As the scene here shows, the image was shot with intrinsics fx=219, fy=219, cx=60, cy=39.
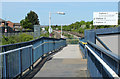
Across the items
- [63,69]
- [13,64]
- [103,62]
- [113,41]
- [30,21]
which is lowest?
→ [63,69]

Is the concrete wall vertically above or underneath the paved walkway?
above

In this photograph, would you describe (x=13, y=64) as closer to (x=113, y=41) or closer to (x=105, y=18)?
(x=113, y=41)

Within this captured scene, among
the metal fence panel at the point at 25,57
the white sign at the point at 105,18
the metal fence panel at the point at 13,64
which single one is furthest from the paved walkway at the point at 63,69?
the white sign at the point at 105,18

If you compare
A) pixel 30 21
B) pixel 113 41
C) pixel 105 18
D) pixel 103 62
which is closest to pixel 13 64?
pixel 103 62

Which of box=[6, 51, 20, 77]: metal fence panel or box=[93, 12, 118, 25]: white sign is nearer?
box=[6, 51, 20, 77]: metal fence panel

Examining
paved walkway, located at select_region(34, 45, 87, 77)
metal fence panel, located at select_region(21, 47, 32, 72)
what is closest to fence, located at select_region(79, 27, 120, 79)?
paved walkway, located at select_region(34, 45, 87, 77)

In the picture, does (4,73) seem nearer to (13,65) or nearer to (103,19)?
(13,65)

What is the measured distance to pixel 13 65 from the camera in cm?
661

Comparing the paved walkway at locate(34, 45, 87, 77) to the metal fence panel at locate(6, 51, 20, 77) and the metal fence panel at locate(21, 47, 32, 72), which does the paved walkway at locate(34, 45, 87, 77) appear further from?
the metal fence panel at locate(6, 51, 20, 77)

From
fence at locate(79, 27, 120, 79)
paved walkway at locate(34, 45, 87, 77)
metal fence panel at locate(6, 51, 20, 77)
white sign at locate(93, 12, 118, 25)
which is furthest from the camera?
white sign at locate(93, 12, 118, 25)

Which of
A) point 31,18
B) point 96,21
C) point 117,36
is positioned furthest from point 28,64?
point 31,18

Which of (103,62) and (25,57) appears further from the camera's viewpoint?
(25,57)

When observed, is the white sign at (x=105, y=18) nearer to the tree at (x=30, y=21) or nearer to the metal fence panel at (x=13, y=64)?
the metal fence panel at (x=13, y=64)

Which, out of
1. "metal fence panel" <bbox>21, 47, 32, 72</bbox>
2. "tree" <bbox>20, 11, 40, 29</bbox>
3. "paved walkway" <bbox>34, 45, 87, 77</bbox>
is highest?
"tree" <bbox>20, 11, 40, 29</bbox>
